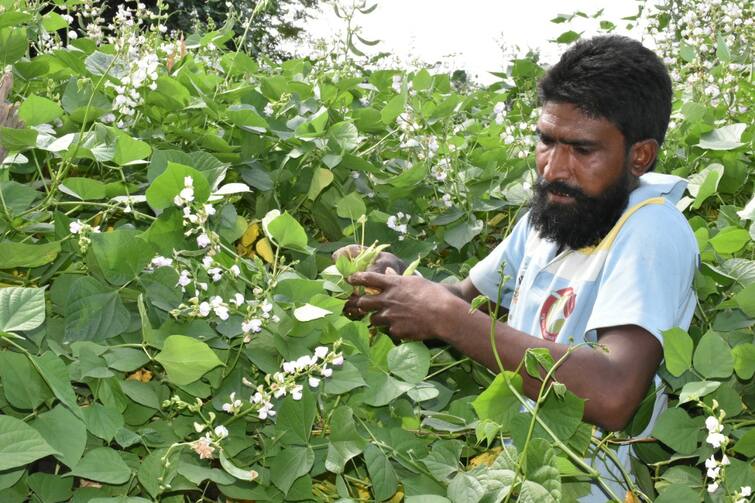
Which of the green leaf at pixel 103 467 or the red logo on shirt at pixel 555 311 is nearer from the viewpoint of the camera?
the green leaf at pixel 103 467

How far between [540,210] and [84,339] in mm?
1056

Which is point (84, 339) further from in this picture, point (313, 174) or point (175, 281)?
point (313, 174)

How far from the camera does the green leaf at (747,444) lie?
1741 millimetres

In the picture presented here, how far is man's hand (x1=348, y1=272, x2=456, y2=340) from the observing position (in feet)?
6.37

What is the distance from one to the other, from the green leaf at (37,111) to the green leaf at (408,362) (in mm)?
841

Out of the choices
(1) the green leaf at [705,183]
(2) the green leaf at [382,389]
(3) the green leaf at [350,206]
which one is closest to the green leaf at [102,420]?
(2) the green leaf at [382,389]

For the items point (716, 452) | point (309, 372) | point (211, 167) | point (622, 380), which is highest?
point (211, 167)

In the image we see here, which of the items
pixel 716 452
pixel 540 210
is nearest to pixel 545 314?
pixel 540 210

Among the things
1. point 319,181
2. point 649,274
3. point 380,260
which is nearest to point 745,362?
point 649,274

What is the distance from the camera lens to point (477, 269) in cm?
246

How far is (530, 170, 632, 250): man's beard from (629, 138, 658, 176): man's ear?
3 centimetres

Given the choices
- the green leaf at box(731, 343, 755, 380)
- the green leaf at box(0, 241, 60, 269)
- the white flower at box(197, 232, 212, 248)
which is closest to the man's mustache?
the green leaf at box(731, 343, 755, 380)

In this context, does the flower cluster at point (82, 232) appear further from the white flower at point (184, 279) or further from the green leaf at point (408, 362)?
the green leaf at point (408, 362)

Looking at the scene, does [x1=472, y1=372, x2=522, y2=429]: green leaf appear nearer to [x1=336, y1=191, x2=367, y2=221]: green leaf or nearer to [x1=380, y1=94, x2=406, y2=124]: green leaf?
[x1=336, y1=191, x2=367, y2=221]: green leaf
